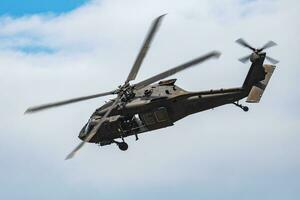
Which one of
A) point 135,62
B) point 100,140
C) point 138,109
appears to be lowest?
point 100,140

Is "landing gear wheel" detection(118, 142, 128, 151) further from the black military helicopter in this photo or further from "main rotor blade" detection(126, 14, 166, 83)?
"main rotor blade" detection(126, 14, 166, 83)

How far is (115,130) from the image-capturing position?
50.8 metres

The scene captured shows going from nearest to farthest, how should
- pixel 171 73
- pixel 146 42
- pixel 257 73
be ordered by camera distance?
pixel 171 73, pixel 146 42, pixel 257 73

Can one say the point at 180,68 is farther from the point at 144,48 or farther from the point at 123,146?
the point at 123,146

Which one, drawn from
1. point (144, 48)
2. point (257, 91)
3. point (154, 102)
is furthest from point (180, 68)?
point (257, 91)

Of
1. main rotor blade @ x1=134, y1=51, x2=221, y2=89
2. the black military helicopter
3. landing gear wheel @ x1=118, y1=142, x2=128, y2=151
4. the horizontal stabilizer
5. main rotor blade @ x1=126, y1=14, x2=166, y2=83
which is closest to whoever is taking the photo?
main rotor blade @ x1=134, y1=51, x2=221, y2=89

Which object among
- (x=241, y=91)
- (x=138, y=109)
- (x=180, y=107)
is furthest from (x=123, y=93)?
(x=241, y=91)

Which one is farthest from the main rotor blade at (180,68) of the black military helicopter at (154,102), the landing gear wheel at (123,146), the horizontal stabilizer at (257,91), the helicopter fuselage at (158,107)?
the horizontal stabilizer at (257,91)

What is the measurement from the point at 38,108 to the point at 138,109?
28.4ft

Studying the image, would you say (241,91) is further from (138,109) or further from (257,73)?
(138,109)

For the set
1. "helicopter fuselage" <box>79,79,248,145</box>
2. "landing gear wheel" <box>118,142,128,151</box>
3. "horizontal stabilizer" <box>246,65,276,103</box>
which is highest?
"horizontal stabilizer" <box>246,65,276,103</box>

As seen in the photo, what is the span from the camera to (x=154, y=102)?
5006 centimetres

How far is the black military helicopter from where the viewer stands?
5003cm

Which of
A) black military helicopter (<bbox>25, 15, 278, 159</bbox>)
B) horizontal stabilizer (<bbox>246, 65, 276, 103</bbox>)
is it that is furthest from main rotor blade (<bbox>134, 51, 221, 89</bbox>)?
A: horizontal stabilizer (<bbox>246, 65, 276, 103</bbox>)
